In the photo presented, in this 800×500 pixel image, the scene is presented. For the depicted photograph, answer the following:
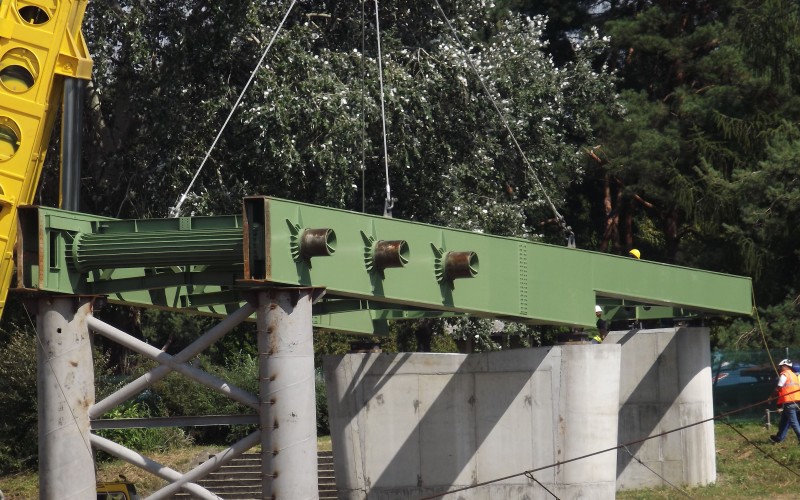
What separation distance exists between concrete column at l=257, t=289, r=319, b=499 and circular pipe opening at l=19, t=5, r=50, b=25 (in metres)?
7.83

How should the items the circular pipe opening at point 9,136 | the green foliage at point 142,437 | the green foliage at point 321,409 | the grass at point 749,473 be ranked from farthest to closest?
the green foliage at point 321,409 < the green foliage at point 142,437 < the grass at point 749,473 < the circular pipe opening at point 9,136

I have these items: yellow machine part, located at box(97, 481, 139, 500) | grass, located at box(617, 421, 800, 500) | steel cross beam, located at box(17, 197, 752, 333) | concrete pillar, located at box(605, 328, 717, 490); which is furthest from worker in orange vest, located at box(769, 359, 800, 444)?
yellow machine part, located at box(97, 481, 139, 500)

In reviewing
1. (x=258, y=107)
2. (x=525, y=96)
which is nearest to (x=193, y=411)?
(x=258, y=107)

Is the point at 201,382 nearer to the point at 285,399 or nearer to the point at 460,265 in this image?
the point at 285,399

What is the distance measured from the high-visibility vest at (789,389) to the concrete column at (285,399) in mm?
11698

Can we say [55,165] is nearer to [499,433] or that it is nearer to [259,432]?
[499,433]

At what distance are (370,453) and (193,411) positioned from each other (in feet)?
33.4

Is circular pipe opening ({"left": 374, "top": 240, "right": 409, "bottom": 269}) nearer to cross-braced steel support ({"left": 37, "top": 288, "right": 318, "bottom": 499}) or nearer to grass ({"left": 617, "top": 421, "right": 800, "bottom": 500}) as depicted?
cross-braced steel support ({"left": 37, "top": 288, "right": 318, "bottom": 499})

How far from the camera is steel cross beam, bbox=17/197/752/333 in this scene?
11953mm

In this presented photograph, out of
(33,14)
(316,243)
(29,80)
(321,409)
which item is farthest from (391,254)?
(321,409)

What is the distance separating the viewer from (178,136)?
24.8m

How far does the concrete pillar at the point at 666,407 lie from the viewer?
20594mm

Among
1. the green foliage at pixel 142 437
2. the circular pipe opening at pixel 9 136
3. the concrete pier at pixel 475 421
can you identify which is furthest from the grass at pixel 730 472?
the circular pipe opening at pixel 9 136

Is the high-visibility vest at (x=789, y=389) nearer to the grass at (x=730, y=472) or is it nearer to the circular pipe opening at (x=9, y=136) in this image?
the grass at (x=730, y=472)
